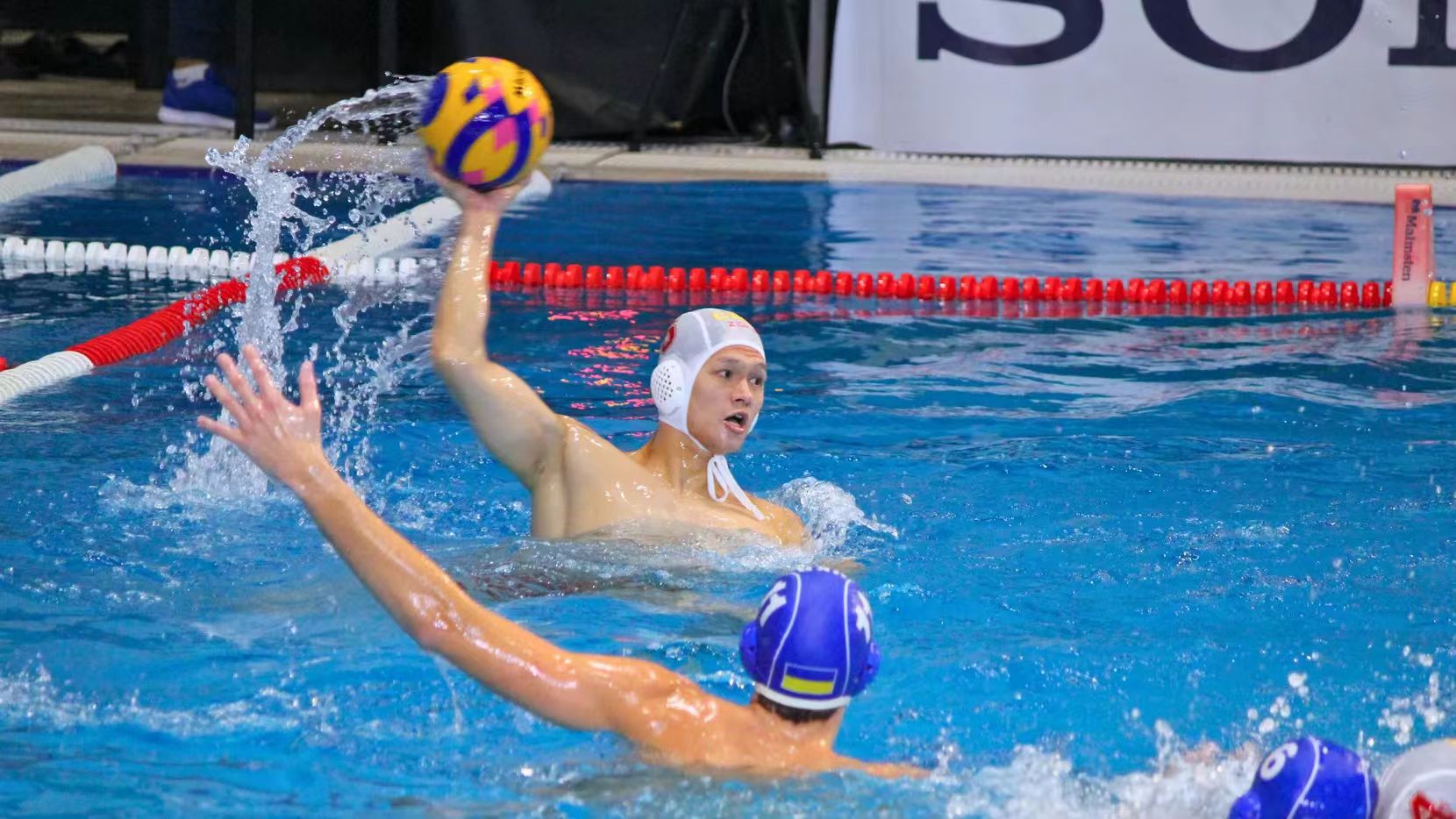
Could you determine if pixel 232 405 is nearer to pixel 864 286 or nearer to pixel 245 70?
pixel 864 286

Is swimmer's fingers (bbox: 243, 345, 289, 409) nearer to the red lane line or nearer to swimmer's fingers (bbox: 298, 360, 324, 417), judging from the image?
swimmer's fingers (bbox: 298, 360, 324, 417)

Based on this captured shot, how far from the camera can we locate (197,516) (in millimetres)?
4199

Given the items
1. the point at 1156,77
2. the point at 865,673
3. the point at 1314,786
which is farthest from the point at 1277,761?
the point at 1156,77


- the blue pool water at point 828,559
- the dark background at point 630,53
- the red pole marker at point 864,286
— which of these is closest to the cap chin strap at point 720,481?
the blue pool water at point 828,559

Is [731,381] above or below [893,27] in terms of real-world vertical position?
below

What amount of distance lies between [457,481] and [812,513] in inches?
40.7

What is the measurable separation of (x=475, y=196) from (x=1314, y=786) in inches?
70.4

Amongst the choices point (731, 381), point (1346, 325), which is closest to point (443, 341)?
point (731, 381)

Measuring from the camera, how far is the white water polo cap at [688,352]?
137 inches

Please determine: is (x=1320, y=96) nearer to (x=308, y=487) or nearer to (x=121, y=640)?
(x=121, y=640)

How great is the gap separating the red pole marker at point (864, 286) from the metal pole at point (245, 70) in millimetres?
4750

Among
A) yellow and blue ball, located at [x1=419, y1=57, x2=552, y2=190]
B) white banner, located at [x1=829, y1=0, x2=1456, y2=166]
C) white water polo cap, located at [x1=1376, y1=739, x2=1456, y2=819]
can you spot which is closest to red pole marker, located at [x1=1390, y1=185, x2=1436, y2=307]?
white banner, located at [x1=829, y1=0, x2=1456, y2=166]

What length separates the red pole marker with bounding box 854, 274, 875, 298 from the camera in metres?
7.47

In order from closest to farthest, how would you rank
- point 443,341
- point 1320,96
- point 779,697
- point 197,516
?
point 779,697, point 443,341, point 197,516, point 1320,96
